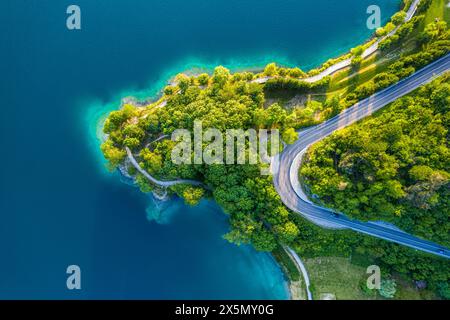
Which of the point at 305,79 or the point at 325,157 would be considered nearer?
the point at 325,157

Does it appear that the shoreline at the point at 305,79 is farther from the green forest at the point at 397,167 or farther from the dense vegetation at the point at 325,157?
the green forest at the point at 397,167

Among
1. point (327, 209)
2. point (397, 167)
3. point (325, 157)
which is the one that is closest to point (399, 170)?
point (397, 167)

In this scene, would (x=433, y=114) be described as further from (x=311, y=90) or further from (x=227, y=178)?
(x=227, y=178)

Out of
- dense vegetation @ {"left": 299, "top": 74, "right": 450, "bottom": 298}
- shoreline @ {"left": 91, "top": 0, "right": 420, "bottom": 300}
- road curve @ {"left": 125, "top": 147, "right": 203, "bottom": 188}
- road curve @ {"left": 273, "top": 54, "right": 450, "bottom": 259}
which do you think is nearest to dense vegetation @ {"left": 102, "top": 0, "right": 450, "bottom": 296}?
dense vegetation @ {"left": 299, "top": 74, "right": 450, "bottom": 298}

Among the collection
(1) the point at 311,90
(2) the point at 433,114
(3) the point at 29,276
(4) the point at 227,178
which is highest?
(1) the point at 311,90

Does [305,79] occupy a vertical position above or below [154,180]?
above

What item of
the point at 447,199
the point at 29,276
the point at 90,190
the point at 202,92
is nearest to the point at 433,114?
the point at 447,199

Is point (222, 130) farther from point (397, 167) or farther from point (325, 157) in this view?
point (397, 167)

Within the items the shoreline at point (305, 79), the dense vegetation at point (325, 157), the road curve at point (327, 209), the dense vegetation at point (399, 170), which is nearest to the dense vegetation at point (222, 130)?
the dense vegetation at point (325, 157)
